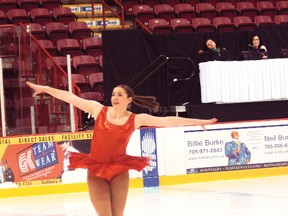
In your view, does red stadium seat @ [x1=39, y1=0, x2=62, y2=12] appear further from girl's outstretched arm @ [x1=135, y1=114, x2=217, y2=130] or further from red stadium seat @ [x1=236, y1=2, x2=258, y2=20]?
girl's outstretched arm @ [x1=135, y1=114, x2=217, y2=130]

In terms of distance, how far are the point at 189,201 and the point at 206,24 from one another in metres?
9.01

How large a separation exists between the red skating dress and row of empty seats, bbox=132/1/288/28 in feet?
43.8

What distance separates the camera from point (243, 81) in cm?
1558

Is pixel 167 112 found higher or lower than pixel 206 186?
higher

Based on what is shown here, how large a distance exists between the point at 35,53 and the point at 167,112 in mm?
3677

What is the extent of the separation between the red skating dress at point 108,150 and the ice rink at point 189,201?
331 centimetres

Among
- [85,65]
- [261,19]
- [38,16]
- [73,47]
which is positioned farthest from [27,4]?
[261,19]

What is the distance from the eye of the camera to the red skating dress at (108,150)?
628 centimetres

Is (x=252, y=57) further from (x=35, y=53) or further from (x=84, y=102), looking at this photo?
(x=84, y=102)

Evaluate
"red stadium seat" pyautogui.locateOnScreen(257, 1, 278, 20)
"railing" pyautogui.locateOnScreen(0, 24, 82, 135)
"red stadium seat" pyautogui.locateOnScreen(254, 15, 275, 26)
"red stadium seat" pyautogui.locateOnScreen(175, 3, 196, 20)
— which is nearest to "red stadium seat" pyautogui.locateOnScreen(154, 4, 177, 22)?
"red stadium seat" pyautogui.locateOnScreen(175, 3, 196, 20)

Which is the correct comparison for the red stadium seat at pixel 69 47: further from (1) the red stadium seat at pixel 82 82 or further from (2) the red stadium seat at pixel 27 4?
(2) the red stadium seat at pixel 27 4

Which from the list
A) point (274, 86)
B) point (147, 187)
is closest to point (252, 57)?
point (274, 86)

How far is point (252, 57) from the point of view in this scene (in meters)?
16.0

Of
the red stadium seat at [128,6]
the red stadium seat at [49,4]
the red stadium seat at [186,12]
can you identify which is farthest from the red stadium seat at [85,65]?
the red stadium seat at [186,12]
